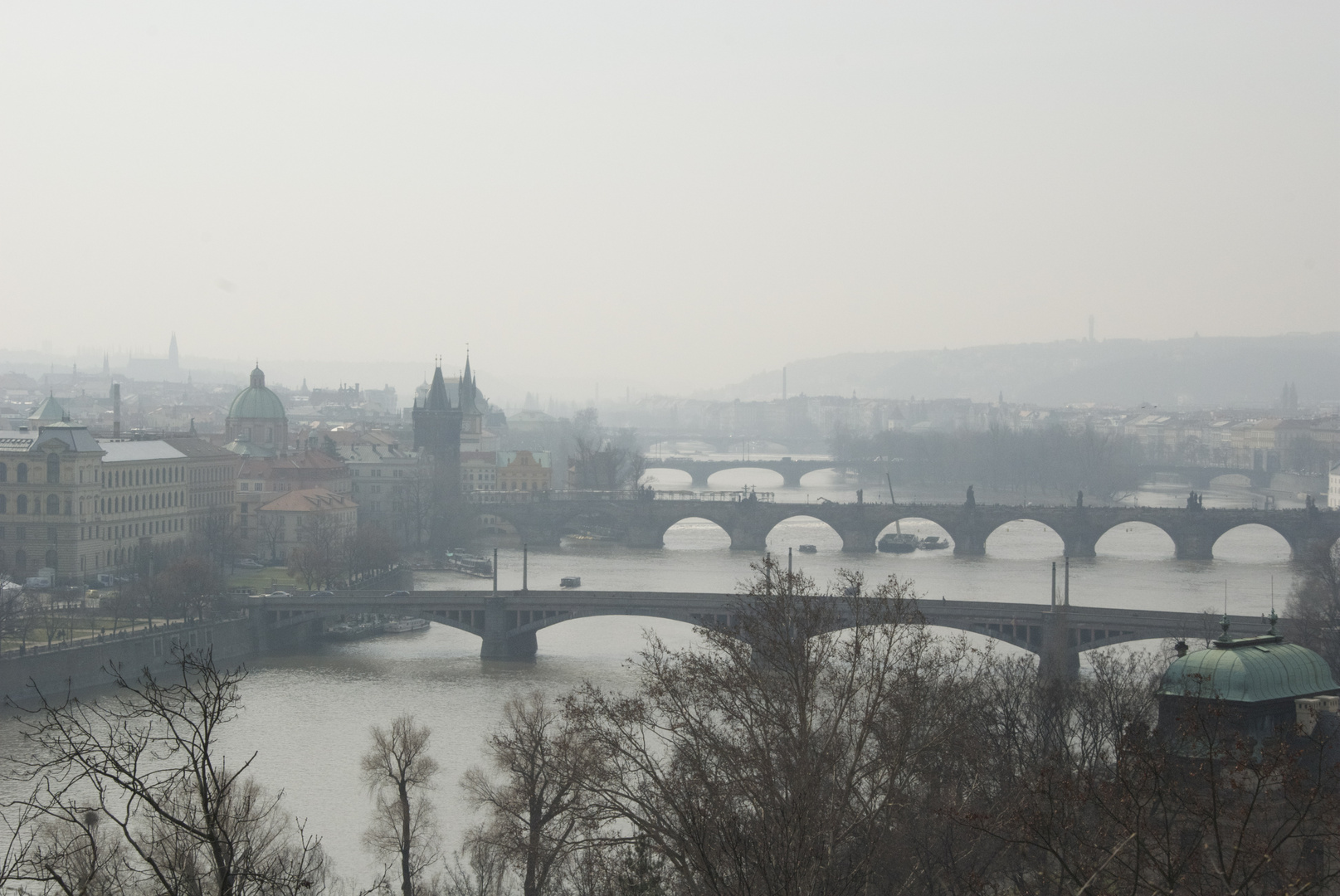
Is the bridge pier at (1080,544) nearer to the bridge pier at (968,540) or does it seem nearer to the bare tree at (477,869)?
the bridge pier at (968,540)

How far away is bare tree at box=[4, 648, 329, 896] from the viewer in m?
5.93

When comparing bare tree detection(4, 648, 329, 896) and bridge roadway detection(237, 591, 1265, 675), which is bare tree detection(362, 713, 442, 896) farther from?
bridge roadway detection(237, 591, 1265, 675)

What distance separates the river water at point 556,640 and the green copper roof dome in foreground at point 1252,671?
26.0ft

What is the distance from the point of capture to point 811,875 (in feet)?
25.8

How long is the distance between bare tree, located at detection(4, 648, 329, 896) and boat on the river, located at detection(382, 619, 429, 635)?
18.9 feet

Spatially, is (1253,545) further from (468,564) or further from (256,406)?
(256,406)

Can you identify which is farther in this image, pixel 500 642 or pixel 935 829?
pixel 500 642

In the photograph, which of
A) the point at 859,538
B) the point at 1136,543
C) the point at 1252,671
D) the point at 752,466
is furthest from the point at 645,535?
the point at 1252,671

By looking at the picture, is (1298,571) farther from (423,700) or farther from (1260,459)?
(1260,459)

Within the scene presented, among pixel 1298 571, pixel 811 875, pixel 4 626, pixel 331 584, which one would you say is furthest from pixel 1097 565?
pixel 811 875

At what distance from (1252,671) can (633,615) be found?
1844 centimetres

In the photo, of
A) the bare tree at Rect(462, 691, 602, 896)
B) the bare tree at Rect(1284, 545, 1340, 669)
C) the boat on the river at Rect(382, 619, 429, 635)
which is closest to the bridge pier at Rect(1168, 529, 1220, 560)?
the bare tree at Rect(1284, 545, 1340, 669)

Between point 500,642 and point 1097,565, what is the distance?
75.5ft

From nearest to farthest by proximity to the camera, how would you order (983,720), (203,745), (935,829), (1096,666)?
(203,745), (935,829), (983,720), (1096,666)
